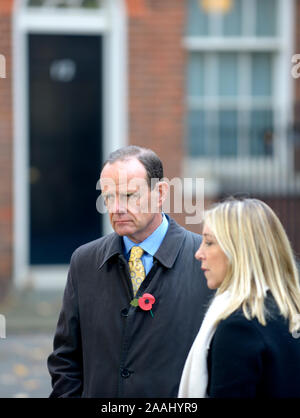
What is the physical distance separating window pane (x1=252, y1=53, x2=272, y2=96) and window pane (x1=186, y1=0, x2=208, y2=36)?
2.52 feet

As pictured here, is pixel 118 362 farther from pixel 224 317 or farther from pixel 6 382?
pixel 6 382

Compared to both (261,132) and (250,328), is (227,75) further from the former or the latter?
(250,328)

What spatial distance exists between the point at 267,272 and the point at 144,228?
2.26 feet

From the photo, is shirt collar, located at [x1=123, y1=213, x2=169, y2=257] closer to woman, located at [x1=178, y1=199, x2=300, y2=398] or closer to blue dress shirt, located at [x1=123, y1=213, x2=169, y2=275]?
blue dress shirt, located at [x1=123, y1=213, x2=169, y2=275]

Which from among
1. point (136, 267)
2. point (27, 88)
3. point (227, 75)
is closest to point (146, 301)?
point (136, 267)

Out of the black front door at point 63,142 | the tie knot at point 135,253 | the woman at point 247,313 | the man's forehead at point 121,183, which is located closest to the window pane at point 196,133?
the black front door at point 63,142

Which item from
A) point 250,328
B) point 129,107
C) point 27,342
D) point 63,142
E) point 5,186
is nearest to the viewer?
point 250,328

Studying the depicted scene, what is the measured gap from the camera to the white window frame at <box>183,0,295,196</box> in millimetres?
9500

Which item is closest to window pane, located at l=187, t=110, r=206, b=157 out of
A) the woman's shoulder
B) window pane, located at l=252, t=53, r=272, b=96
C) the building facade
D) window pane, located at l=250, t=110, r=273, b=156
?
the building facade

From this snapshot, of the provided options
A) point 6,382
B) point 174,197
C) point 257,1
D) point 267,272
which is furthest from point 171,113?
point 267,272

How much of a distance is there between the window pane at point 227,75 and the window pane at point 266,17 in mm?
465

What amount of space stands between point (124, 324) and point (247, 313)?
0.66 m

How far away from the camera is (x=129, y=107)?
9227mm
